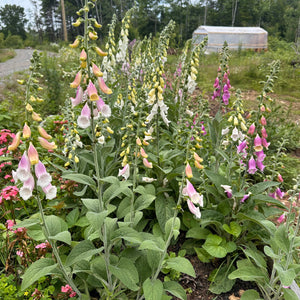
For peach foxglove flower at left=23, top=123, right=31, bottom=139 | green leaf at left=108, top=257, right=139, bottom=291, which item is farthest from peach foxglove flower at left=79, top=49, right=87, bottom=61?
green leaf at left=108, top=257, right=139, bottom=291

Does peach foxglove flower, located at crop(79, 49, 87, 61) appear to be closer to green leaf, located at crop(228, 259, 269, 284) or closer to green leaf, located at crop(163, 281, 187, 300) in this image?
green leaf, located at crop(163, 281, 187, 300)

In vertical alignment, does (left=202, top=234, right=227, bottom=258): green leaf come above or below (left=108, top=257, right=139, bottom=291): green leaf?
below

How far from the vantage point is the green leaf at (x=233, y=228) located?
241 cm

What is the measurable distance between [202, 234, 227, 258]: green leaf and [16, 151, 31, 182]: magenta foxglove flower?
5.63ft

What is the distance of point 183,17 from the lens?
96.7ft

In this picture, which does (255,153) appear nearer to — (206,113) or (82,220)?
(206,113)

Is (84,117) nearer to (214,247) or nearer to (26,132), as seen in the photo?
(26,132)

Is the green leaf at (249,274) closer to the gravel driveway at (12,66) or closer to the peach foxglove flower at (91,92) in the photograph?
the peach foxglove flower at (91,92)

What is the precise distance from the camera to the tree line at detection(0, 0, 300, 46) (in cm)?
2773

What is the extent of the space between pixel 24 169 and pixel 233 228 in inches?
74.7

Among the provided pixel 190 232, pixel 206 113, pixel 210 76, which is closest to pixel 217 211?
pixel 190 232

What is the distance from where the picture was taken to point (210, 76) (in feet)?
41.7

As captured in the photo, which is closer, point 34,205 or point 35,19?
point 34,205

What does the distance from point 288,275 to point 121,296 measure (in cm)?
123
